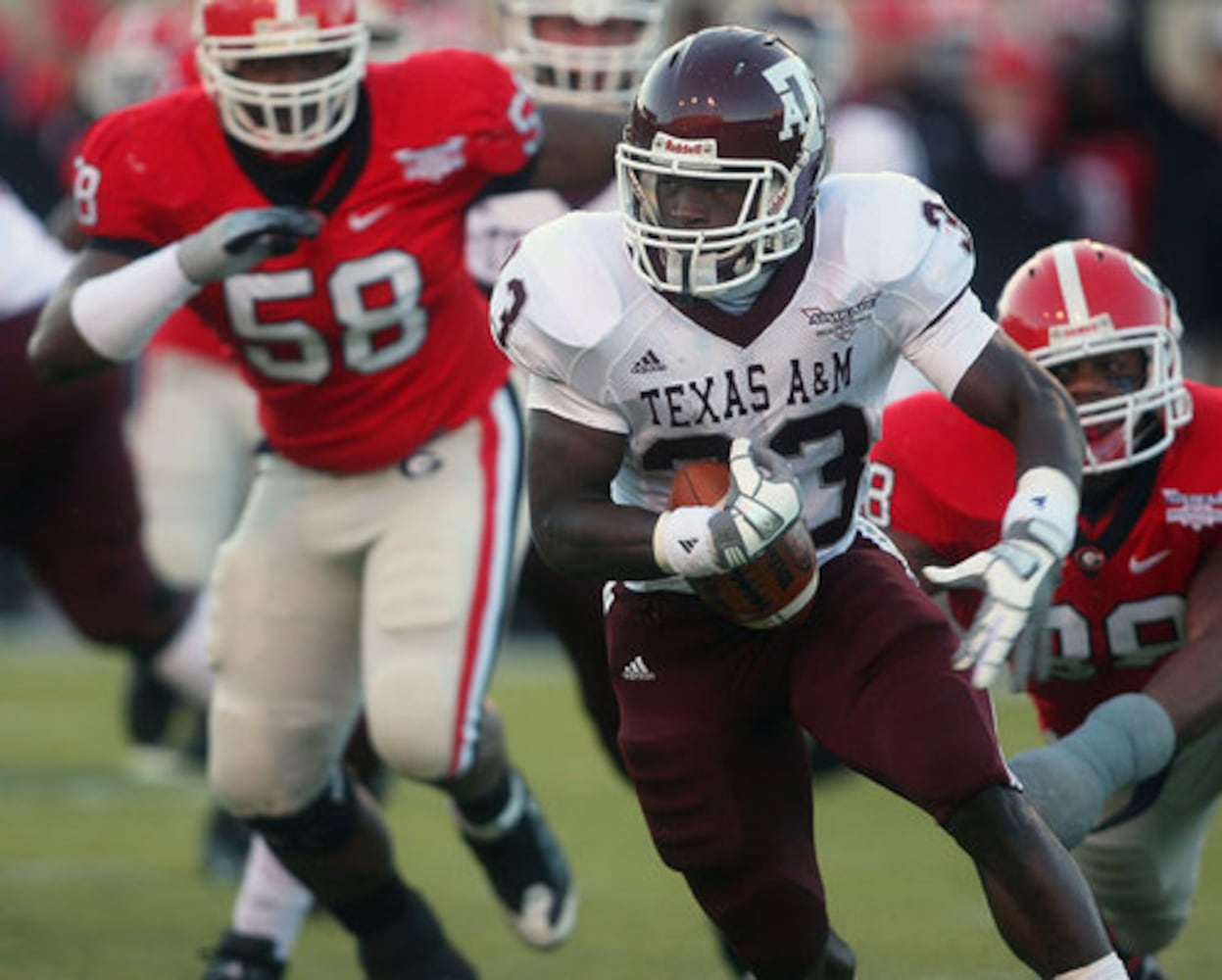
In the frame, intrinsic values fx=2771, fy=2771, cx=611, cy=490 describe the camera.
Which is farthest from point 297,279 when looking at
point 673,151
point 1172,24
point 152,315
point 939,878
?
point 1172,24

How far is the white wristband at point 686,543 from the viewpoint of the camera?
3.76m

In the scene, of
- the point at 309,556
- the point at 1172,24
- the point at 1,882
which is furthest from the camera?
the point at 1172,24

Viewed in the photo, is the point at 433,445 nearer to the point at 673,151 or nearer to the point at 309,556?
the point at 309,556

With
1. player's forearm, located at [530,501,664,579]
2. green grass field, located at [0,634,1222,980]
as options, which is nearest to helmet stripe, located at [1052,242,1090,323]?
player's forearm, located at [530,501,664,579]

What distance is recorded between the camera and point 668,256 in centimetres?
389

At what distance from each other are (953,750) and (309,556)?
5.69 feet

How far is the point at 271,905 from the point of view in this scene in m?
5.21

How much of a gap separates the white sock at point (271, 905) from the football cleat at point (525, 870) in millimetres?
349

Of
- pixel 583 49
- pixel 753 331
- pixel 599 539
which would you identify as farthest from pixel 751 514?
pixel 583 49

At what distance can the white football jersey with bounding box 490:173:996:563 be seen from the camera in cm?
398

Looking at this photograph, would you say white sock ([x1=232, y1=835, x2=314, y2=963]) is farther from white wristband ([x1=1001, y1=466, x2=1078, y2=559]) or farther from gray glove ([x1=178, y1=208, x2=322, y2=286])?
white wristband ([x1=1001, y1=466, x2=1078, y2=559])

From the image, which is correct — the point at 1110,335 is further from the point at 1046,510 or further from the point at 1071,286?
the point at 1046,510

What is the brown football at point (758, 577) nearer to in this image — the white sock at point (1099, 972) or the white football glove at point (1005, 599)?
the white football glove at point (1005, 599)

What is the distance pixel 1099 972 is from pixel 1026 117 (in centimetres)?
746
